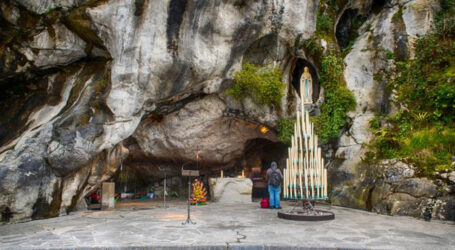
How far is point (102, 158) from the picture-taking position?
39.7 ft

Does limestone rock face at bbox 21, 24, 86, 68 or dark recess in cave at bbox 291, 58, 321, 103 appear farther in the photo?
dark recess in cave at bbox 291, 58, 321, 103

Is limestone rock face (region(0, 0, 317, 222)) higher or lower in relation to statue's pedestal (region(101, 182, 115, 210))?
higher

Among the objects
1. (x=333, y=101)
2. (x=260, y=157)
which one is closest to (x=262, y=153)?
(x=260, y=157)

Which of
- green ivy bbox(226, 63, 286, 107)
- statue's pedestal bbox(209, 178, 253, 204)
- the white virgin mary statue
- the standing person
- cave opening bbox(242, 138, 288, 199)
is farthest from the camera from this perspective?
cave opening bbox(242, 138, 288, 199)

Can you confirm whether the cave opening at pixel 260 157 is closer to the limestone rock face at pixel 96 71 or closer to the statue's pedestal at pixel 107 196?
the limestone rock face at pixel 96 71

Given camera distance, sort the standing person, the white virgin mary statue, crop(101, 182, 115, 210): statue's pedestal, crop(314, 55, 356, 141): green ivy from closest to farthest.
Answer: the white virgin mary statue < the standing person < crop(101, 182, 115, 210): statue's pedestal < crop(314, 55, 356, 141): green ivy

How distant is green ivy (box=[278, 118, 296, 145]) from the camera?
14297mm

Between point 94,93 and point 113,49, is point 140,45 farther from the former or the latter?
point 94,93

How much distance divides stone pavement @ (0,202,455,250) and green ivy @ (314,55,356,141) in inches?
178

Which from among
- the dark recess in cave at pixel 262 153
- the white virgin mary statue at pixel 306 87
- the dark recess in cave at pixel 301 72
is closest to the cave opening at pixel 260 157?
the dark recess in cave at pixel 262 153

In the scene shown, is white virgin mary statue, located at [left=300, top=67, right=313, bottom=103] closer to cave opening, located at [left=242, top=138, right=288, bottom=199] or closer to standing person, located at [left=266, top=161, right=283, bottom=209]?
standing person, located at [left=266, top=161, right=283, bottom=209]

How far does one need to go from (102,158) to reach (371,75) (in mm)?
10091

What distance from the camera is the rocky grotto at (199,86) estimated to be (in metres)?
9.98

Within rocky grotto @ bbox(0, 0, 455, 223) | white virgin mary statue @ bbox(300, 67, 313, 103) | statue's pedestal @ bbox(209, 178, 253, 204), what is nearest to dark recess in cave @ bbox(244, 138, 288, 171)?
rocky grotto @ bbox(0, 0, 455, 223)
